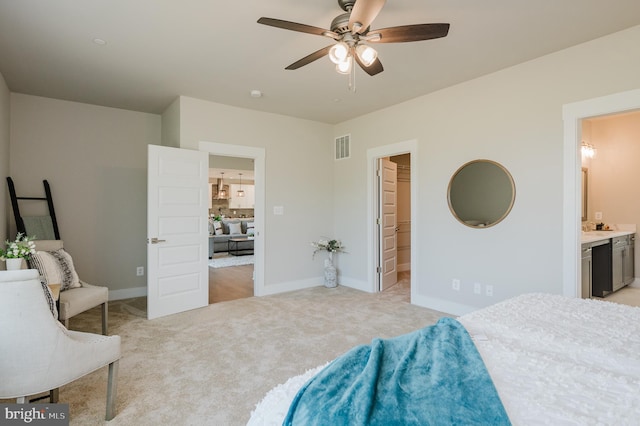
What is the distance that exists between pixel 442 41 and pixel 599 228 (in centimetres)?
422

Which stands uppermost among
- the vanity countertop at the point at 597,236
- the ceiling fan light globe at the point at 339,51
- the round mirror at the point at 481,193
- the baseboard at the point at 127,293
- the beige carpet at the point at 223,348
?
the ceiling fan light globe at the point at 339,51

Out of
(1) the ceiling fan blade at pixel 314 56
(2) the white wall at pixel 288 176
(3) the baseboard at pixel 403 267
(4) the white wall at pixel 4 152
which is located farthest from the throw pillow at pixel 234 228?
(1) the ceiling fan blade at pixel 314 56

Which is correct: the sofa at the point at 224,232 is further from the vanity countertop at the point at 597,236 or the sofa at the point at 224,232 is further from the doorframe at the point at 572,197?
the doorframe at the point at 572,197

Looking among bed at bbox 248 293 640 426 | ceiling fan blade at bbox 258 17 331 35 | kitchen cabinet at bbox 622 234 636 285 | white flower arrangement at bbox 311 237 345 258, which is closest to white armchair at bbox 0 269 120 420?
bed at bbox 248 293 640 426

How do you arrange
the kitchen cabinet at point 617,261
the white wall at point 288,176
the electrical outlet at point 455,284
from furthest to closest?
the white wall at point 288,176
the kitchen cabinet at point 617,261
the electrical outlet at point 455,284

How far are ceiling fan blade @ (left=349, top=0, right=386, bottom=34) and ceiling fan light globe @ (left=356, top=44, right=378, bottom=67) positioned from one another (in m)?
0.15

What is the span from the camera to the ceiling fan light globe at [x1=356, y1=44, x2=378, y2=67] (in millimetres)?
2232

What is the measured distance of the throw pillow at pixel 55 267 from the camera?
9.43 ft

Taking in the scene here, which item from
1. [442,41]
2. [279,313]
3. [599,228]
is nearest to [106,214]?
[279,313]

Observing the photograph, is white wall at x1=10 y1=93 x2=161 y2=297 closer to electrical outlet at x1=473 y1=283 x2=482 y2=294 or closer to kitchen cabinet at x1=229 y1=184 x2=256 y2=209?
electrical outlet at x1=473 y1=283 x2=482 y2=294

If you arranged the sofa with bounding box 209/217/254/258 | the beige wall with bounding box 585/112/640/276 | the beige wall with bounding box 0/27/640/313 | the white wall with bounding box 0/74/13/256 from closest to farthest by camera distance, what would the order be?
1. the beige wall with bounding box 0/27/640/313
2. the white wall with bounding box 0/74/13/256
3. the beige wall with bounding box 585/112/640/276
4. the sofa with bounding box 209/217/254/258

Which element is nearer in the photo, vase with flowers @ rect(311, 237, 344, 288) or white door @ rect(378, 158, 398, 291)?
white door @ rect(378, 158, 398, 291)

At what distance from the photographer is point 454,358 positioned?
1.21m

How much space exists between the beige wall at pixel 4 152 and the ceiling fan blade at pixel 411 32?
397 centimetres
